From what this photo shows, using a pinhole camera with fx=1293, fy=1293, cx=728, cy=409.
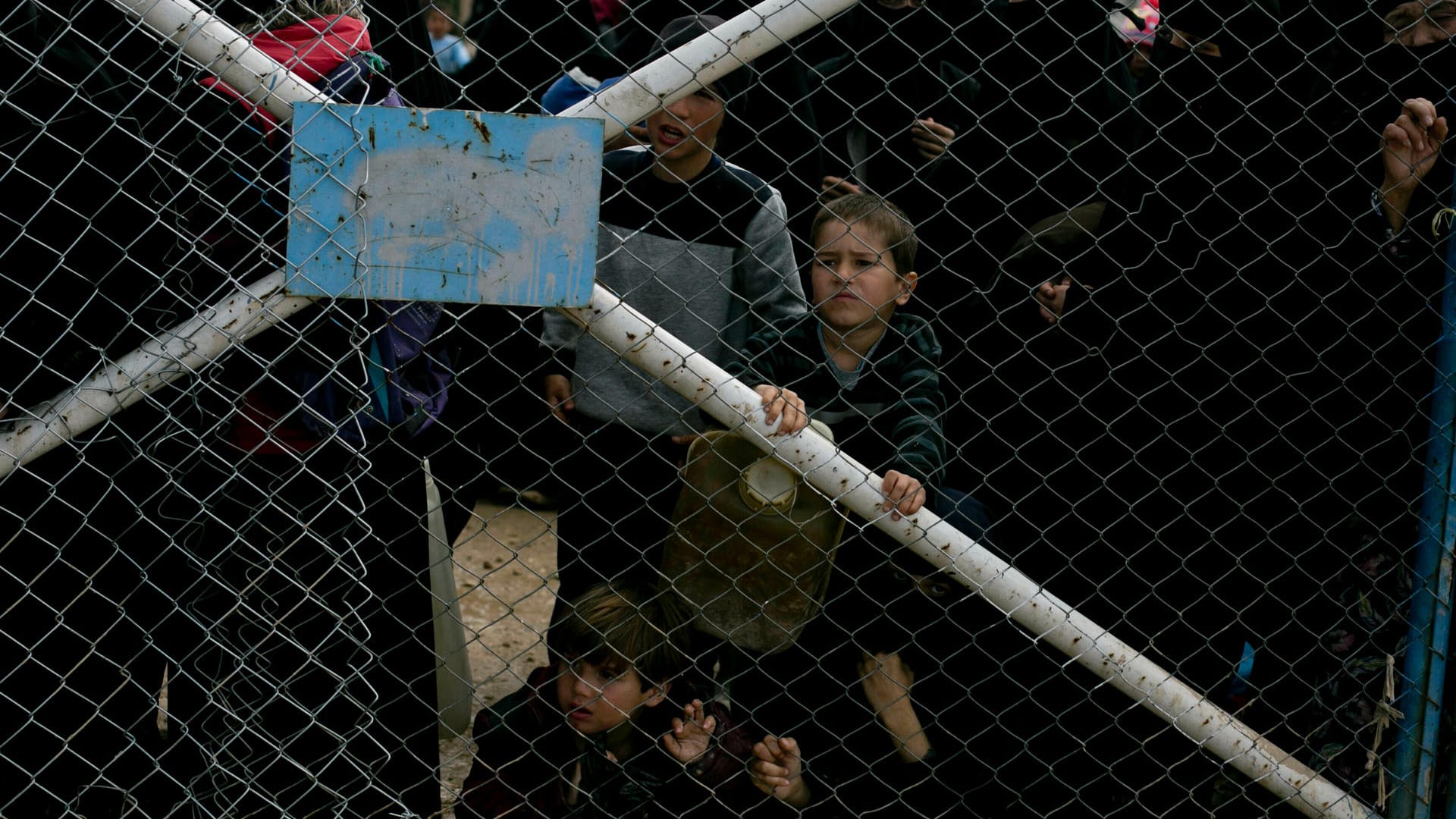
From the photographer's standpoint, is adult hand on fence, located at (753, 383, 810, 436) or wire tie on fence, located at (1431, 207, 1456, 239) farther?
wire tie on fence, located at (1431, 207, 1456, 239)

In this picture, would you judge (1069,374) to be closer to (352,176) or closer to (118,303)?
(352,176)

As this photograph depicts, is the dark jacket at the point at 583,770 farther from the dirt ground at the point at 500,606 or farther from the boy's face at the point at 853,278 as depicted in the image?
the boy's face at the point at 853,278

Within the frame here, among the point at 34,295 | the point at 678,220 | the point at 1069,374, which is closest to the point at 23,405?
the point at 34,295

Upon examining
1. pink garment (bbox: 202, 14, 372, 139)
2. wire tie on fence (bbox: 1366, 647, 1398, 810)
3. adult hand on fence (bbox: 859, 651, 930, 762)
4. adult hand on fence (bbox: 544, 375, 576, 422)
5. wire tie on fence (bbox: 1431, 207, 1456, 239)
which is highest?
wire tie on fence (bbox: 1431, 207, 1456, 239)

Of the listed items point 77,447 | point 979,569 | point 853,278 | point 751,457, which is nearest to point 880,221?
point 853,278

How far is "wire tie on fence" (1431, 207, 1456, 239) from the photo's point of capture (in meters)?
2.30

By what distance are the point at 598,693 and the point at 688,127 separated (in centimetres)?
119

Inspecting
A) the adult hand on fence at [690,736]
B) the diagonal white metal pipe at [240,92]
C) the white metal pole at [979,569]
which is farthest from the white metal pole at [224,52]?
the adult hand on fence at [690,736]

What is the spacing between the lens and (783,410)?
86.4 inches

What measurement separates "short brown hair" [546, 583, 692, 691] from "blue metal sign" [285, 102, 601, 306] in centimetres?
79

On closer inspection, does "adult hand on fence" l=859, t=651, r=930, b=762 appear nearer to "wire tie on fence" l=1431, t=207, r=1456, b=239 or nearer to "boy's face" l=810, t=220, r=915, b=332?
"boy's face" l=810, t=220, r=915, b=332

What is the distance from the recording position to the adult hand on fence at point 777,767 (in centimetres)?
253

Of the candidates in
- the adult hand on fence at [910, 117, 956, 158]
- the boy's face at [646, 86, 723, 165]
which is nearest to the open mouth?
the boy's face at [646, 86, 723, 165]

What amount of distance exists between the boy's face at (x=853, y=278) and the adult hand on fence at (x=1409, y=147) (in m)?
0.90
